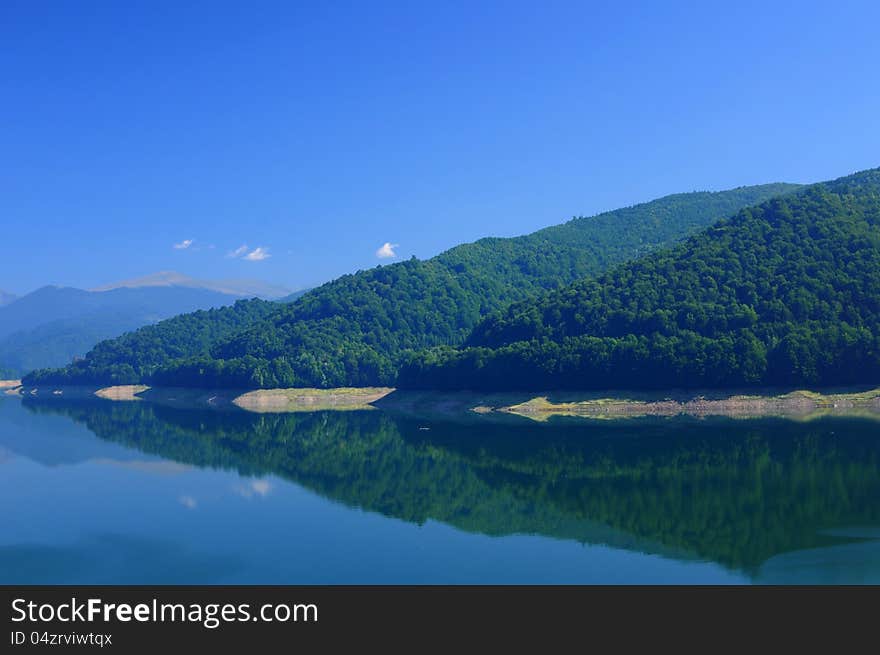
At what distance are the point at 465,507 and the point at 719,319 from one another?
77.9m

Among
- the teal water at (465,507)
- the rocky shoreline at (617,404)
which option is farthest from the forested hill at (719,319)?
the teal water at (465,507)

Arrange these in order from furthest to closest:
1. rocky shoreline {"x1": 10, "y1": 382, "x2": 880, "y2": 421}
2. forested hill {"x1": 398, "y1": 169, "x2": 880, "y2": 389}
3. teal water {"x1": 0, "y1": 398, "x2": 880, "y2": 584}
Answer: forested hill {"x1": 398, "y1": 169, "x2": 880, "y2": 389}
rocky shoreline {"x1": 10, "y1": 382, "x2": 880, "y2": 421}
teal water {"x1": 0, "y1": 398, "x2": 880, "y2": 584}

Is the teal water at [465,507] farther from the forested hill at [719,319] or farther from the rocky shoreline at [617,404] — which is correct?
the forested hill at [719,319]

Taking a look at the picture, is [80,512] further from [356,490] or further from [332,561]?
[332,561]

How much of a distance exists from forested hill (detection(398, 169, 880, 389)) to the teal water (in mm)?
16925

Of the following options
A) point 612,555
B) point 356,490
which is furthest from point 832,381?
point 612,555

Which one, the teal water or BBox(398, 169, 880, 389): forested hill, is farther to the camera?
BBox(398, 169, 880, 389): forested hill

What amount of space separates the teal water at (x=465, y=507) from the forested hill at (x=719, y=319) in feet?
55.5

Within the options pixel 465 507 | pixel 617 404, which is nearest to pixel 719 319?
pixel 617 404

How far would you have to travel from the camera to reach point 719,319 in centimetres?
12562

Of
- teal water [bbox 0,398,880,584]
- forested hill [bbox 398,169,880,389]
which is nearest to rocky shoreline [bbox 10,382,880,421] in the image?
forested hill [bbox 398,169,880,389]

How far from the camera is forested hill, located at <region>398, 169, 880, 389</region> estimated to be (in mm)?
111875

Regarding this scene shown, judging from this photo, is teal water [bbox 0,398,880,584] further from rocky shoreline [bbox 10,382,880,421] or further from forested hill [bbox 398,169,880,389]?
forested hill [bbox 398,169,880,389]

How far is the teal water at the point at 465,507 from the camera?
140 feet
